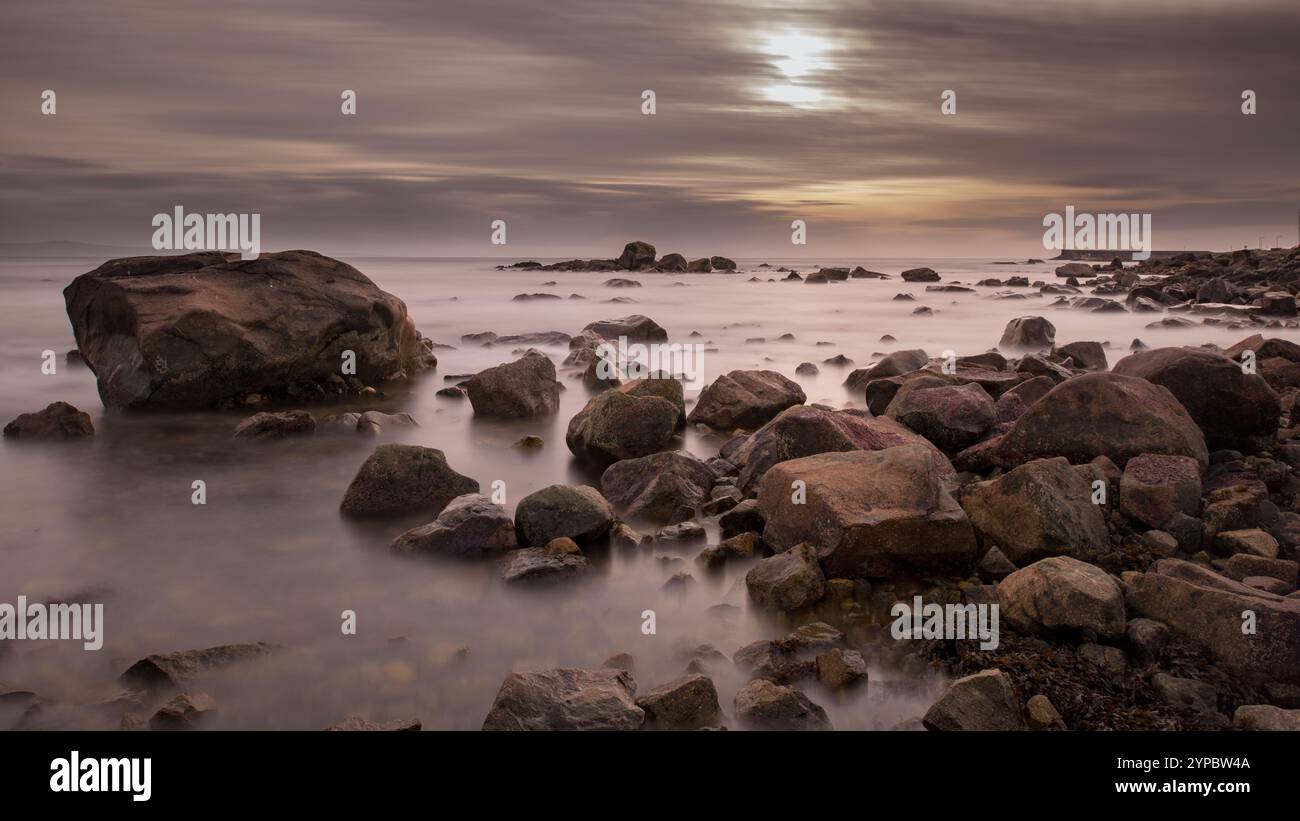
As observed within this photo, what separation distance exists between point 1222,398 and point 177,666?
28.9 ft

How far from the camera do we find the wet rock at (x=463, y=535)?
6461 millimetres

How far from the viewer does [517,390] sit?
38.3 ft

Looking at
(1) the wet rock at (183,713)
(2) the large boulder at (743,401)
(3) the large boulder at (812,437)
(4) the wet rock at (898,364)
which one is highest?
(4) the wet rock at (898,364)

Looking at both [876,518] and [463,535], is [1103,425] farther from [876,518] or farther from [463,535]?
[463,535]

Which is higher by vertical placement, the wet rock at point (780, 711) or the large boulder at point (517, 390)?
the large boulder at point (517, 390)

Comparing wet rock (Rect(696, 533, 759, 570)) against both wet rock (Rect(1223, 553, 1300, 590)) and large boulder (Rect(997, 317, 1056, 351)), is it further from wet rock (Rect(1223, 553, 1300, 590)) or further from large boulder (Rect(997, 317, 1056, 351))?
large boulder (Rect(997, 317, 1056, 351))

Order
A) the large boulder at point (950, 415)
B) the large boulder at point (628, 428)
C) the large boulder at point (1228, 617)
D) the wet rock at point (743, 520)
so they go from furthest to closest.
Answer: the large boulder at point (628, 428) → the large boulder at point (950, 415) → the wet rock at point (743, 520) → the large boulder at point (1228, 617)

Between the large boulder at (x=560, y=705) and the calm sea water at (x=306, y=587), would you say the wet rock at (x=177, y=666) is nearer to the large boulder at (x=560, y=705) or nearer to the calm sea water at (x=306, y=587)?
the calm sea water at (x=306, y=587)

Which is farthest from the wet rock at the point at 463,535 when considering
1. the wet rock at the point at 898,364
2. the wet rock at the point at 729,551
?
the wet rock at the point at 898,364

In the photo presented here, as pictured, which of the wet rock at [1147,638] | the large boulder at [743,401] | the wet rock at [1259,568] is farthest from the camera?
the large boulder at [743,401]

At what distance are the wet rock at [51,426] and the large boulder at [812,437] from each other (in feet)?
26.6

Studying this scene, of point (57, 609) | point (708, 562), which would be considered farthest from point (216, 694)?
point (708, 562)

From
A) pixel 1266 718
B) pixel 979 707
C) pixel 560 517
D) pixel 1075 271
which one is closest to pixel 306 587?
pixel 560 517

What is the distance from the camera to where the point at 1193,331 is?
79.4 feet
